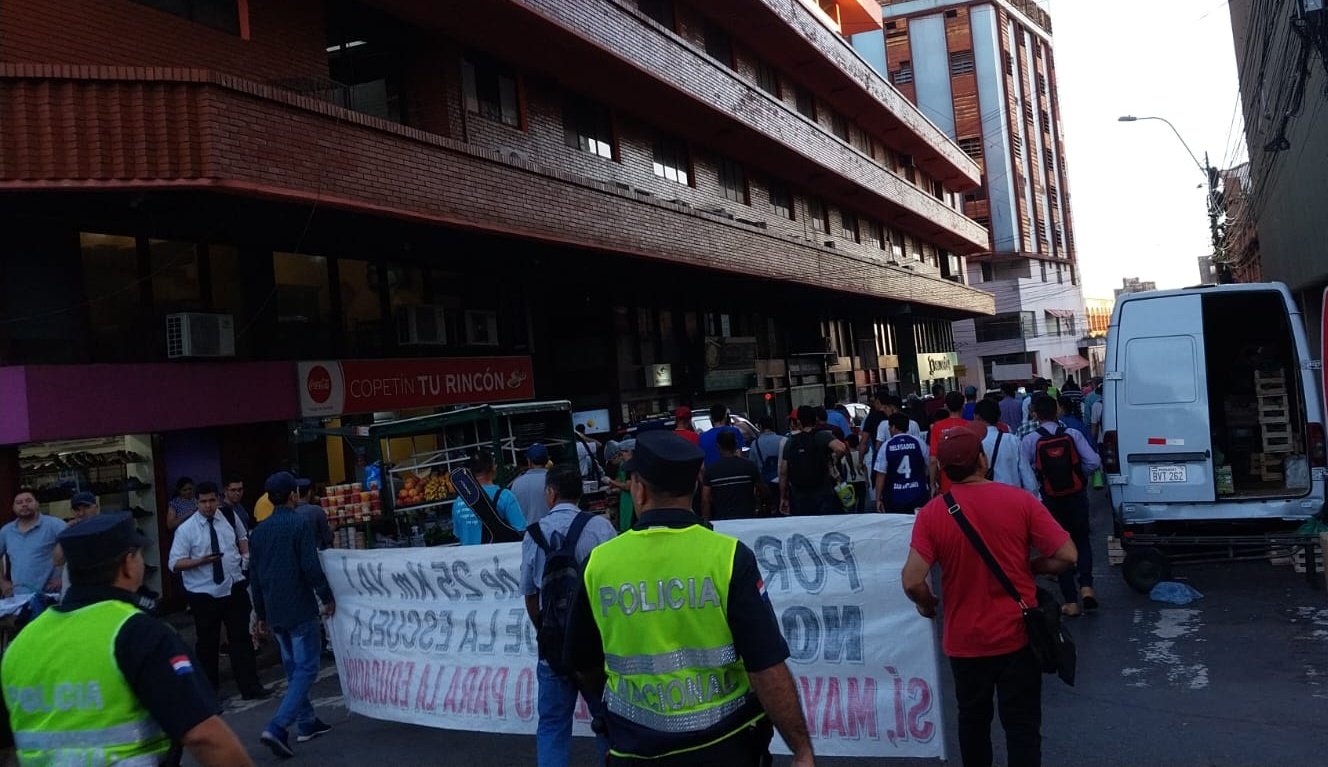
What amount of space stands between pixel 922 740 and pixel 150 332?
10660 mm

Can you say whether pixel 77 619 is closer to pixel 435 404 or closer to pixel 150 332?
pixel 150 332

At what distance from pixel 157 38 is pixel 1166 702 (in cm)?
1228

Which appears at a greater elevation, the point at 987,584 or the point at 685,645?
the point at 685,645

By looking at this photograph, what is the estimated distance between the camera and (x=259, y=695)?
9.10 metres

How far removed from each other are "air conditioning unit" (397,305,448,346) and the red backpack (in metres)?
10.3

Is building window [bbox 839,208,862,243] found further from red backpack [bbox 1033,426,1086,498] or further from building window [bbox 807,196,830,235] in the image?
red backpack [bbox 1033,426,1086,498]

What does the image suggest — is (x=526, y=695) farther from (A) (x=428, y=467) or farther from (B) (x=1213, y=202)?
(B) (x=1213, y=202)

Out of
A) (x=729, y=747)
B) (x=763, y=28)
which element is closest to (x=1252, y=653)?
(x=729, y=747)

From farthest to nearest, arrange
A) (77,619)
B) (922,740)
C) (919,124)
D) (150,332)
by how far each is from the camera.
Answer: (919,124), (150,332), (922,740), (77,619)

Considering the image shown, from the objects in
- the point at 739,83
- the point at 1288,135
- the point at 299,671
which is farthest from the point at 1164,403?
the point at 1288,135

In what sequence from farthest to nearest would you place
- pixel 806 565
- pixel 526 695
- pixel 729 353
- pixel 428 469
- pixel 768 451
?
pixel 729 353, pixel 428 469, pixel 768 451, pixel 526 695, pixel 806 565

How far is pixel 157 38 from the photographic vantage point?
42.0 ft

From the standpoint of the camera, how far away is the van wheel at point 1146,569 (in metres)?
9.48

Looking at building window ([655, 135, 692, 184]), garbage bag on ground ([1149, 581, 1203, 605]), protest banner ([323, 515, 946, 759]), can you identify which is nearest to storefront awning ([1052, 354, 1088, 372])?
building window ([655, 135, 692, 184])
